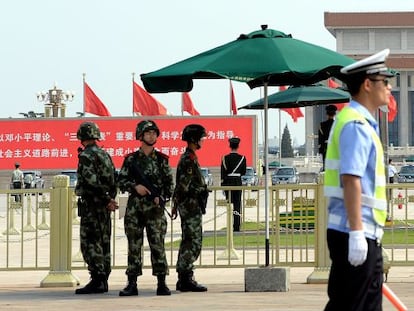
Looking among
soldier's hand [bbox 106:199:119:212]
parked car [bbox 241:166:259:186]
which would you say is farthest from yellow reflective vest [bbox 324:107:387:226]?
parked car [bbox 241:166:259:186]

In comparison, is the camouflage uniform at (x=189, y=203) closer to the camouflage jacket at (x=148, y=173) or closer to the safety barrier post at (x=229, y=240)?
the camouflage jacket at (x=148, y=173)

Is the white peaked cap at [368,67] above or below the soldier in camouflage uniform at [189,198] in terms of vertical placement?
above

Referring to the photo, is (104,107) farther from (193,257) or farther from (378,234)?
(378,234)

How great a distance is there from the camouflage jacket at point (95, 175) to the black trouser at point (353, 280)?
17.9 feet

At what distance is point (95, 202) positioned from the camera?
11023 mm

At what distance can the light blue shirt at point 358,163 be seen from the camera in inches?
218

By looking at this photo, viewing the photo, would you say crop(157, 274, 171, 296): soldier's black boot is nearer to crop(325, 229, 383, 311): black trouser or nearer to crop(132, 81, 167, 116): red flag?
crop(325, 229, 383, 311): black trouser

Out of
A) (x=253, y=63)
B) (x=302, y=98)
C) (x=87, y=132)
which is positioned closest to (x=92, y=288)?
(x=87, y=132)

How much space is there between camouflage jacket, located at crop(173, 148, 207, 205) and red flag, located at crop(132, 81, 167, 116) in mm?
42418

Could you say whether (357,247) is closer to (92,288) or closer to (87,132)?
(87,132)

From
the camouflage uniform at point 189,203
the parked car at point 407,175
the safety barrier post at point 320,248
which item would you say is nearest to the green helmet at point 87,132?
the camouflage uniform at point 189,203

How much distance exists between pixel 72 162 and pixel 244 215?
34.6 m

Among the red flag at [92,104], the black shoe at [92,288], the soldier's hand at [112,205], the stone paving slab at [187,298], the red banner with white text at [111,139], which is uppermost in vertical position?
the red flag at [92,104]

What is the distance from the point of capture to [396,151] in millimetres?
106375
